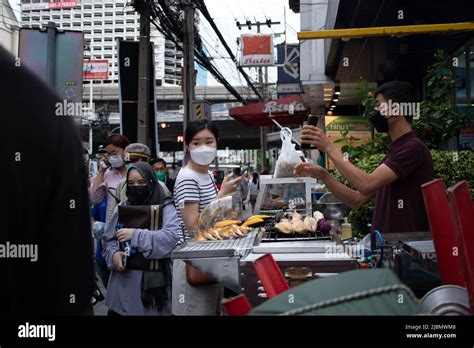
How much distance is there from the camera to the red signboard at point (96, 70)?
162 cm

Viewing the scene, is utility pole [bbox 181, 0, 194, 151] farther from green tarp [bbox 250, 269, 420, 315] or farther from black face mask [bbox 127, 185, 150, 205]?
green tarp [bbox 250, 269, 420, 315]

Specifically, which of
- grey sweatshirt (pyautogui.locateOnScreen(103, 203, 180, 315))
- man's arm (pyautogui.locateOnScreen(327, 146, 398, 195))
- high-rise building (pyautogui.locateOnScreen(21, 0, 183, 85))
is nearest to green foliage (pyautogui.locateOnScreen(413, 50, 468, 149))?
man's arm (pyautogui.locateOnScreen(327, 146, 398, 195))

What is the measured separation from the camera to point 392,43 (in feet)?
11.5

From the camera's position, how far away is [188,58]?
274cm

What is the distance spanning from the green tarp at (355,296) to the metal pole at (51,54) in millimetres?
893

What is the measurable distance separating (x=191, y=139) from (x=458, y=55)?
7.74 feet

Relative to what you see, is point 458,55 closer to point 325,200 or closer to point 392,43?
point 392,43

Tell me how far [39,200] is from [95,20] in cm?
71

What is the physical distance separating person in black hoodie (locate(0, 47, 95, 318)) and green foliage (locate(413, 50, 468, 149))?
2063 millimetres

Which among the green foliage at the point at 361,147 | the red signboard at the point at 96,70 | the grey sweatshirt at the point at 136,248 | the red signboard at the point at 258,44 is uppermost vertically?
the red signboard at the point at 258,44

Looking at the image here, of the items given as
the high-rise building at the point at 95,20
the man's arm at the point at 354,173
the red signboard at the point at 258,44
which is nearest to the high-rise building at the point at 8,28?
the high-rise building at the point at 95,20

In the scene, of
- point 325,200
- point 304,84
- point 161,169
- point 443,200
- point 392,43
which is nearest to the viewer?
point 443,200

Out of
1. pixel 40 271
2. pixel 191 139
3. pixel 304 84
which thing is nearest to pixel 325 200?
pixel 191 139

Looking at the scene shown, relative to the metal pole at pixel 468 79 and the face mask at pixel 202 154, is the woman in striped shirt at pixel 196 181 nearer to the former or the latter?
the face mask at pixel 202 154
